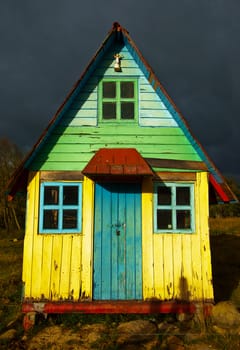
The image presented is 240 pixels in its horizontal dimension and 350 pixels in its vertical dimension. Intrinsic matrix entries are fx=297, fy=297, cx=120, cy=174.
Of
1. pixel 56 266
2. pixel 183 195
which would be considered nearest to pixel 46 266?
pixel 56 266

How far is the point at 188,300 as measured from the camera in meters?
6.63

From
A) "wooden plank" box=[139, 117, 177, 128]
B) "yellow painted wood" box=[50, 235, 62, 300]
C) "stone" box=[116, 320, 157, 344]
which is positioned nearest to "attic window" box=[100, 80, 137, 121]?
"wooden plank" box=[139, 117, 177, 128]

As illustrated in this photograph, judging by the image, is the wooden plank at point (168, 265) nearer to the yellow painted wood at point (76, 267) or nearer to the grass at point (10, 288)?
the yellow painted wood at point (76, 267)

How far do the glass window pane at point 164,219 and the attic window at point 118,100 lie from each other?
242 cm

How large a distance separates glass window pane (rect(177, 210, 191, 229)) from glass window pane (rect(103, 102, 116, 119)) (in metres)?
2.87

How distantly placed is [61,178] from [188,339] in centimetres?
429

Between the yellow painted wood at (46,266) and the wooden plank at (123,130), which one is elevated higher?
the wooden plank at (123,130)

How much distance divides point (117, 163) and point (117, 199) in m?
0.95

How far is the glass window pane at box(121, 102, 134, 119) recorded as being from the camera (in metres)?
7.37

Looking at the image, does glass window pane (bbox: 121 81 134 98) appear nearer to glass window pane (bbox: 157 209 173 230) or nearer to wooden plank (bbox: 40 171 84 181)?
wooden plank (bbox: 40 171 84 181)

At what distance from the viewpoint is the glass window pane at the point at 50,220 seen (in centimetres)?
688

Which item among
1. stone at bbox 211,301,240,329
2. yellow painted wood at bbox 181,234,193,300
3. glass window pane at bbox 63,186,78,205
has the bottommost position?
stone at bbox 211,301,240,329

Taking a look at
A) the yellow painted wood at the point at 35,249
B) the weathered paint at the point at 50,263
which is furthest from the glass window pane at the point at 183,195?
the yellow painted wood at the point at 35,249

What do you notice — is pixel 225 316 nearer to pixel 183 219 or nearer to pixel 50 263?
pixel 183 219
